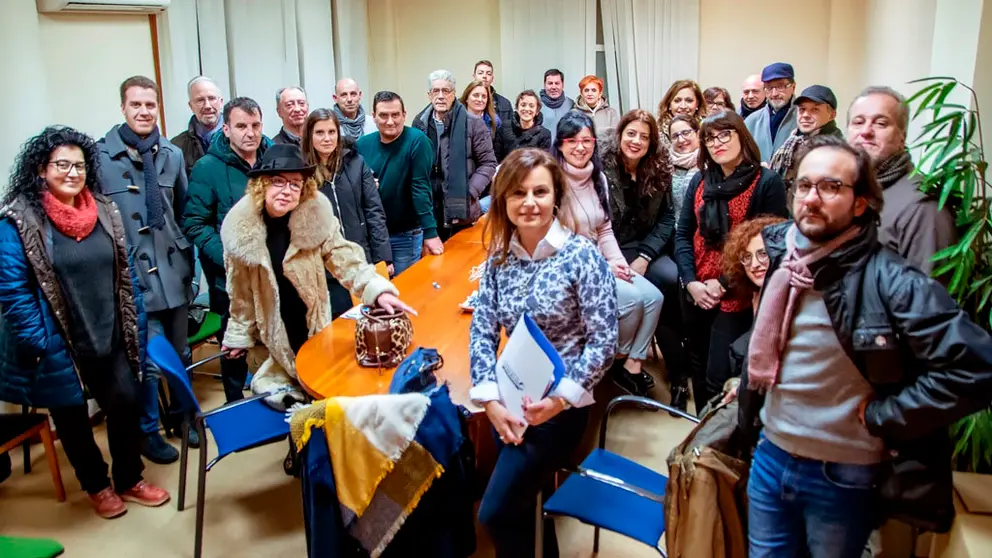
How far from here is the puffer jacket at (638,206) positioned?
12.5 ft

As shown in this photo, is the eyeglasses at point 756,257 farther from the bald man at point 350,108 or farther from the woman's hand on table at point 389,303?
the bald man at point 350,108

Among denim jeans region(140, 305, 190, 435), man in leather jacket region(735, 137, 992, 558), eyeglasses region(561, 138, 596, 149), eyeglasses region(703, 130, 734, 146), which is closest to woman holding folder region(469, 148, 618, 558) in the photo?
man in leather jacket region(735, 137, 992, 558)

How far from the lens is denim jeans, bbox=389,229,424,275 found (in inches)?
172

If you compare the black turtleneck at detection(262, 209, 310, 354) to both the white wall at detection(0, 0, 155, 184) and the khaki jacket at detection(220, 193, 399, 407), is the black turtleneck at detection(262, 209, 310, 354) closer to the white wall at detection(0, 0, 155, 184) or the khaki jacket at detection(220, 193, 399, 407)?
the khaki jacket at detection(220, 193, 399, 407)

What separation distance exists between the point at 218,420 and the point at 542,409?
1464mm

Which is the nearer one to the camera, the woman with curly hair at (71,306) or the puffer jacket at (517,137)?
the woman with curly hair at (71,306)

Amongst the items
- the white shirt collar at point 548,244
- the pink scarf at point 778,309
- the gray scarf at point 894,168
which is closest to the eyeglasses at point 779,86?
the gray scarf at point 894,168

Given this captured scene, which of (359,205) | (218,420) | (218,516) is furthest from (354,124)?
(218,516)

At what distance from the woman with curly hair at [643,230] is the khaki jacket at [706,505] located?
66.9 inches

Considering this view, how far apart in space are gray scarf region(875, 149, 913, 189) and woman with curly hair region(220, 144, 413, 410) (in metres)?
1.63

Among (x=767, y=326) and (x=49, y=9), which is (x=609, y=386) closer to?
(x=767, y=326)

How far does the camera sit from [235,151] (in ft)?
12.0

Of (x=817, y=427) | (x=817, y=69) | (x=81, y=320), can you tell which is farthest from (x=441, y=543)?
(x=817, y=69)

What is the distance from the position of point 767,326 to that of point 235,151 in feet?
8.91
